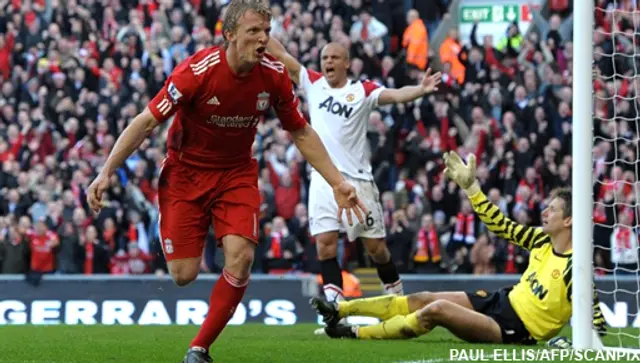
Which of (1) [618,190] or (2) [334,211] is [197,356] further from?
(1) [618,190]

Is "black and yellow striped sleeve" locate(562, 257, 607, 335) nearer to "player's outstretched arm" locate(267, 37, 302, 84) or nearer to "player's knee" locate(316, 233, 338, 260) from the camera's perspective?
"player's knee" locate(316, 233, 338, 260)

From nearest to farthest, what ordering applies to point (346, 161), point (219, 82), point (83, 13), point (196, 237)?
point (219, 82) → point (196, 237) → point (346, 161) → point (83, 13)

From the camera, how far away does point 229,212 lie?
9.15 m

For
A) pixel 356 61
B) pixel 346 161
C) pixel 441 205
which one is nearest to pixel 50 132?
pixel 356 61

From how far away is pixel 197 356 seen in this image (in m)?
8.64

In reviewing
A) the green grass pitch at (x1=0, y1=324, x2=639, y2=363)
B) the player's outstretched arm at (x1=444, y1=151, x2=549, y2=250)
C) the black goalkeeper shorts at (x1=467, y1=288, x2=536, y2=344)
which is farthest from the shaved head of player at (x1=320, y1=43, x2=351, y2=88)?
the black goalkeeper shorts at (x1=467, y1=288, x2=536, y2=344)

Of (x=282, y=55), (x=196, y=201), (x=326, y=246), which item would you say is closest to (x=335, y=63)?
(x=282, y=55)

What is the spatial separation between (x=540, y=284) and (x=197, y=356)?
11.2ft

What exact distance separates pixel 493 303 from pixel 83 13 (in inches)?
641

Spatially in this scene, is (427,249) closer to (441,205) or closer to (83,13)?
(441,205)

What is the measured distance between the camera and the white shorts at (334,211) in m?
13.0

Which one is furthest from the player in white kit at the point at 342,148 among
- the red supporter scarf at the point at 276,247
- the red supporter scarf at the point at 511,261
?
the red supporter scarf at the point at 511,261

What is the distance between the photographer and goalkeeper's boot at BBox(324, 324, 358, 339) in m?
11.6

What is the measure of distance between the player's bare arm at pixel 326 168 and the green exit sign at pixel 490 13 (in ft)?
55.9
